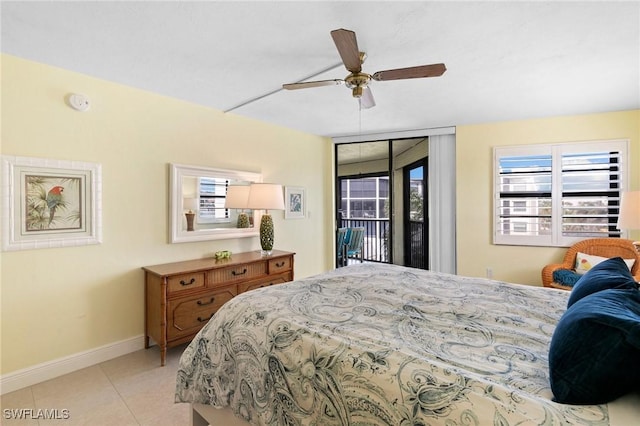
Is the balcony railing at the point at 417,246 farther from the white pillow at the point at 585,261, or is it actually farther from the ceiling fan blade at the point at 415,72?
the ceiling fan blade at the point at 415,72

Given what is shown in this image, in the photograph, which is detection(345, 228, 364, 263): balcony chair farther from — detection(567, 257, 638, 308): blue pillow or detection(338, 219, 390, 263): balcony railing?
detection(567, 257, 638, 308): blue pillow

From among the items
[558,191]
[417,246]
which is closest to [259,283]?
[417,246]

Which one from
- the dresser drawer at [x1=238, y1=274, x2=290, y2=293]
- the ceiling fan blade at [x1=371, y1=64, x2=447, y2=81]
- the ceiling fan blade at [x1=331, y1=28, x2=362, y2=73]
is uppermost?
the ceiling fan blade at [x1=331, y1=28, x2=362, y2=73]

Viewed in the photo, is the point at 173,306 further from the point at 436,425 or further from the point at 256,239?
the point at 436,425

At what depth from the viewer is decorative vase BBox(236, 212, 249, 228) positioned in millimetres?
3750

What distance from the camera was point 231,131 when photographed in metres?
3.71

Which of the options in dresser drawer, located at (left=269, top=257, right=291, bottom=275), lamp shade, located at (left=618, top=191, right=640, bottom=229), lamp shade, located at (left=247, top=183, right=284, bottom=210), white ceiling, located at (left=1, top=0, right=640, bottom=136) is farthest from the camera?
dresser drawer, located at (left=269, top=257, right=291, bottom=275)

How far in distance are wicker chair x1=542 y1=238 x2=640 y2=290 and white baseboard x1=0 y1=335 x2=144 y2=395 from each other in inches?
168

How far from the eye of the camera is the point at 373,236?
19.7ft

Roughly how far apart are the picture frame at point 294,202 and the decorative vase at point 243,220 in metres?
0.73

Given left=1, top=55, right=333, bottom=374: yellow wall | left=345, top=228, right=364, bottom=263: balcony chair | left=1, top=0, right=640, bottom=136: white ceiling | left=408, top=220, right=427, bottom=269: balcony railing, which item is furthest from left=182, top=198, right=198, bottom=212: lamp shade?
left=408, top=220, right=427, bottom=269: balcony railing

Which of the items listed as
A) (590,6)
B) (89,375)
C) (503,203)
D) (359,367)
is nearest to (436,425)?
(359,367)

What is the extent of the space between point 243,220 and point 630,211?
146 inches

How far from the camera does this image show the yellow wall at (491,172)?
11.7 ft
